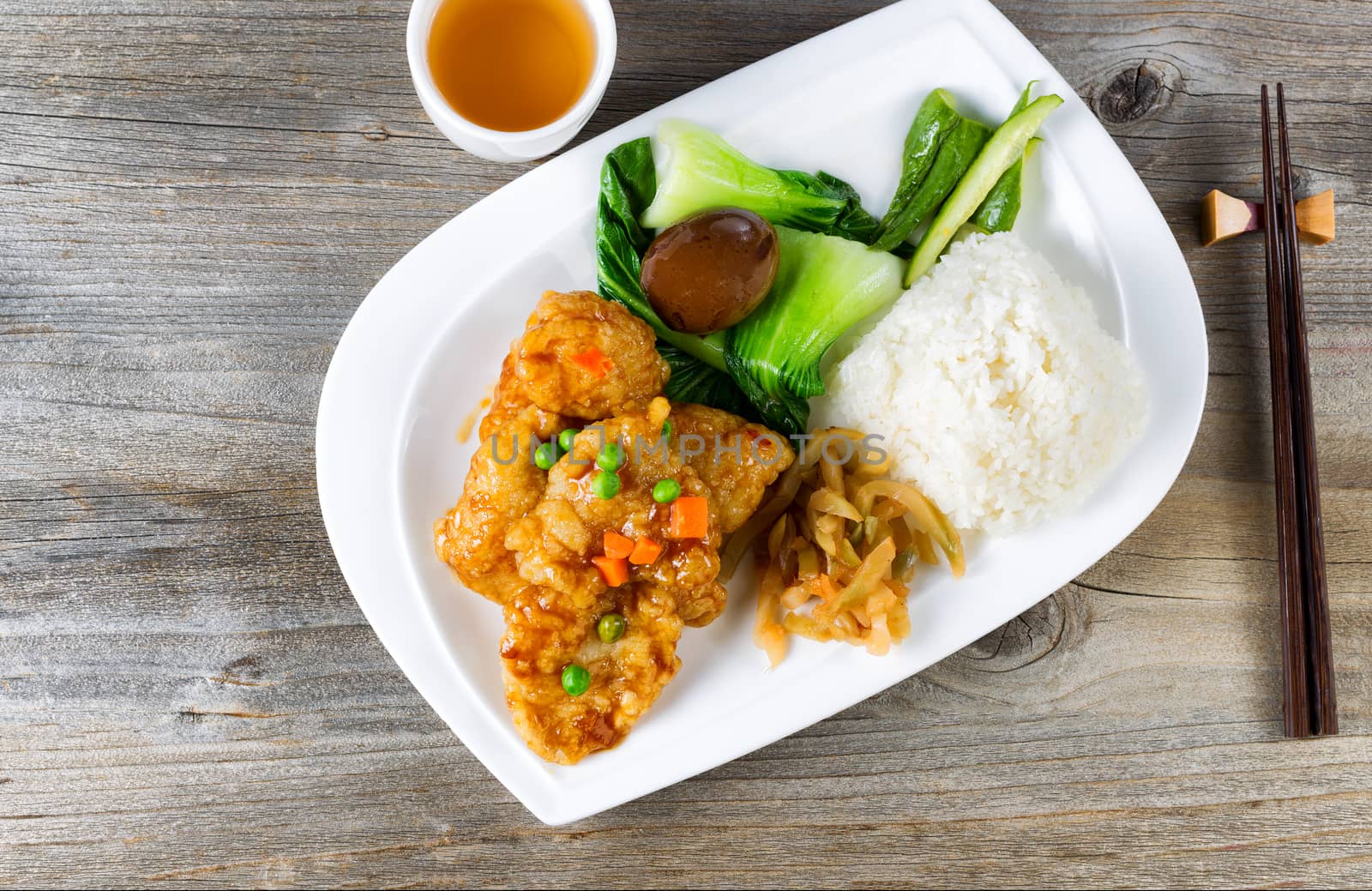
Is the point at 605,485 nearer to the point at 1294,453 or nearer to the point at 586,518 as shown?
the point at 586,518

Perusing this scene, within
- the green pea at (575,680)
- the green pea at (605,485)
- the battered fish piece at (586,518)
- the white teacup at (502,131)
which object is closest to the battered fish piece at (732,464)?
the battered fish piece at (586,518)

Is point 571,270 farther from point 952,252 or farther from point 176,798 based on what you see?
point 176,798

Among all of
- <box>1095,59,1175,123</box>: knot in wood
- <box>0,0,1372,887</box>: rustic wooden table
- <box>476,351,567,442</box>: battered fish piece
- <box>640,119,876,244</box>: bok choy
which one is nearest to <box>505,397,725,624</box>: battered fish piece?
<box>476,351,567,442</box>: battered fish piece

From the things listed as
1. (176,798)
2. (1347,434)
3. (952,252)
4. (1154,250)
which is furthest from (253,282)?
(1347,434)

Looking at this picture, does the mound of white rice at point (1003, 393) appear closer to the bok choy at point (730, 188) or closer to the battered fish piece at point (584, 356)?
the bok choy at point (730, 188)

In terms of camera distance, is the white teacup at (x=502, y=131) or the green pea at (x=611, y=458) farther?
the white teacup at (x=502, y=131)

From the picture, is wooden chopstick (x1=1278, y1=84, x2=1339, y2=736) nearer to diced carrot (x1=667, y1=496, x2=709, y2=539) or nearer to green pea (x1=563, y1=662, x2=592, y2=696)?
diced carrot (x1=667, y1=496, x2=709, y2=539)
